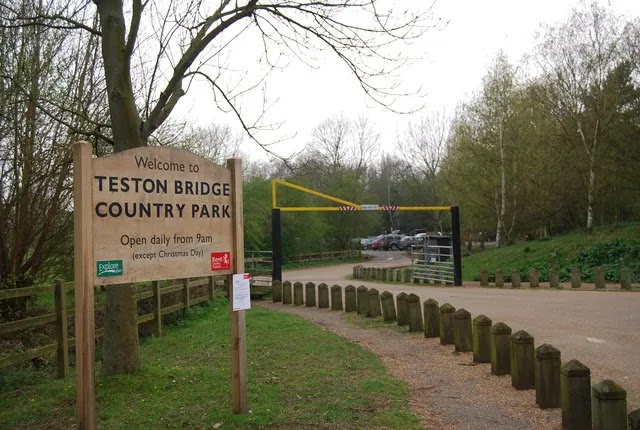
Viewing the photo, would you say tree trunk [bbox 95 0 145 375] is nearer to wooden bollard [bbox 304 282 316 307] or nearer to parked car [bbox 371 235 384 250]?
wooden bollard [bbox 304 282 316 307]

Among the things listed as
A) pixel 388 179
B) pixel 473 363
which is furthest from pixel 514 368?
pixel 388 179

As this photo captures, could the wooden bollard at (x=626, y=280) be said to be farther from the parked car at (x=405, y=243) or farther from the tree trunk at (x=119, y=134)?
the parked car at (x=405, y=243)

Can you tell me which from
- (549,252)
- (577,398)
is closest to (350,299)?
(577,398)

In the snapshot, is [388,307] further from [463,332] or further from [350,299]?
[463,332]

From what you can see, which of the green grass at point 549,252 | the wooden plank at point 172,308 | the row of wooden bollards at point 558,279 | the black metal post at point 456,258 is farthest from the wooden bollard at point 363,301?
the green grass at point 549,252

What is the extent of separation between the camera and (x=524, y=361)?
6.33 m

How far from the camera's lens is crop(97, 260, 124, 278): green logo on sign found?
4574 mm

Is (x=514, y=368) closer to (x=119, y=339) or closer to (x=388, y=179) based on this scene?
(x=119, y=339)

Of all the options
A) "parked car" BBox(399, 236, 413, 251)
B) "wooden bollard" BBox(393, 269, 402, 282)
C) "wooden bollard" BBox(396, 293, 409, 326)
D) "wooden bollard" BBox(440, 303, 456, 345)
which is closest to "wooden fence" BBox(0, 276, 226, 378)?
"wooden bollard" BBox(396, 293, 409, 326)

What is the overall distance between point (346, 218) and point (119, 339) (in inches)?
1753

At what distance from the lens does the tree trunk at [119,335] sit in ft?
21.0

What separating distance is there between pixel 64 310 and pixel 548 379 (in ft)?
21.5

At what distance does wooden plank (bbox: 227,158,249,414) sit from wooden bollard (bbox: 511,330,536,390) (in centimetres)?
297

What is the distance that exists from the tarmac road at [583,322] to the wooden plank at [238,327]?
3.73 meters
